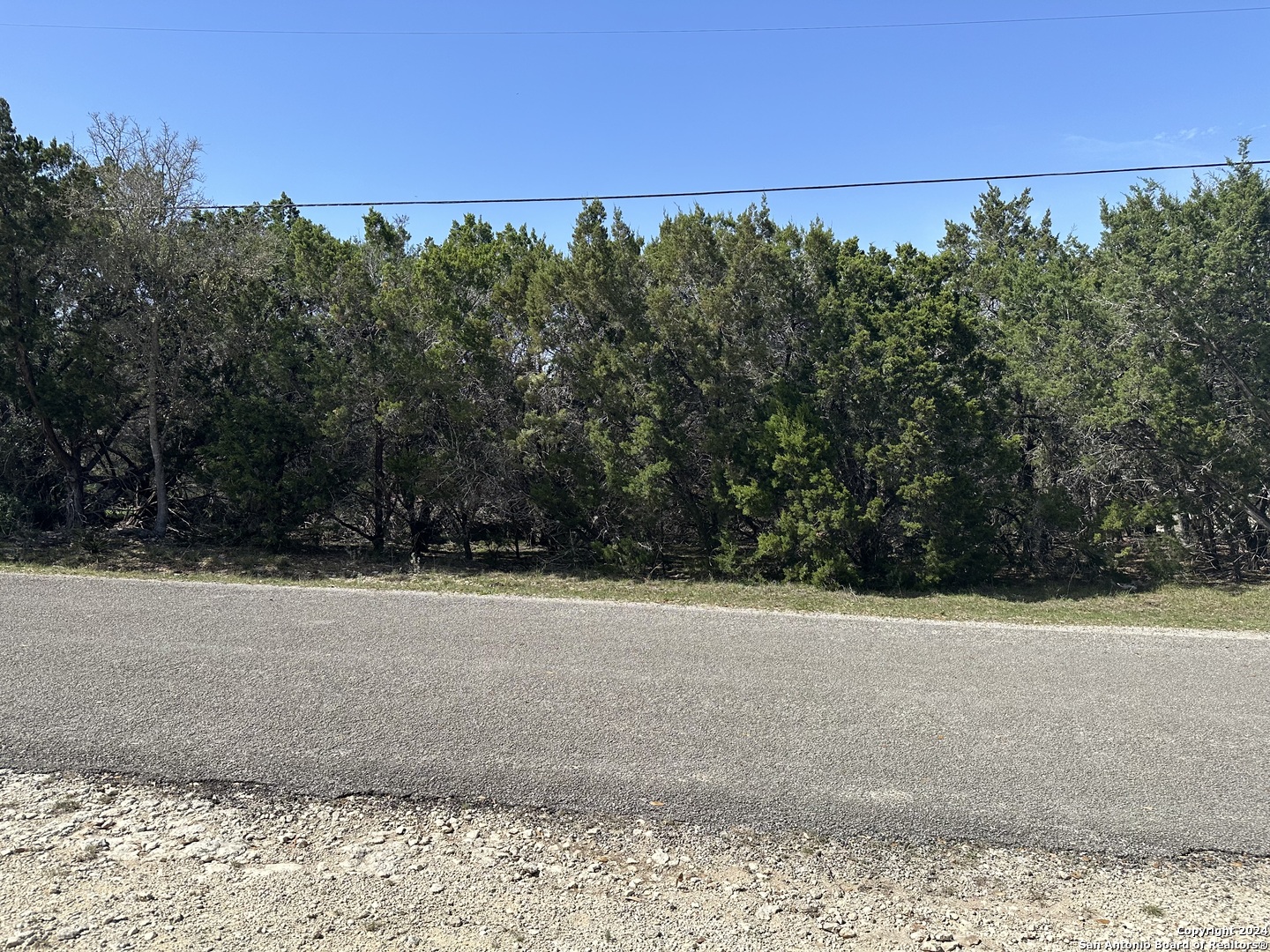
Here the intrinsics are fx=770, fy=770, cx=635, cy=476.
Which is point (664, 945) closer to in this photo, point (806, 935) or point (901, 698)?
point (806, 935)

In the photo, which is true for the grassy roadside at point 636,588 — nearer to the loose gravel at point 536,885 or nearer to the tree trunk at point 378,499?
the tree trunk at point 378,499

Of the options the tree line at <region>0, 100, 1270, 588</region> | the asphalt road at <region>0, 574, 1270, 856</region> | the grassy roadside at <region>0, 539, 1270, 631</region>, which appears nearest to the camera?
the asphalt road at <region>0, 574, 1270, 856</region>

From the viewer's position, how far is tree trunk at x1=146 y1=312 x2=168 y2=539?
12.4 metres

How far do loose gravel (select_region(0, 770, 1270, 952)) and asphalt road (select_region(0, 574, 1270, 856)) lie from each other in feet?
0.64

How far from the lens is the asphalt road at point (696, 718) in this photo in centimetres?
390

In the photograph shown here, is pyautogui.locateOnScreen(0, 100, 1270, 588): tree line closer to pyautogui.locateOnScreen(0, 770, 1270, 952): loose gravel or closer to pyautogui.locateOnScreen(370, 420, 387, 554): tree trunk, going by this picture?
pyautogui.locateOnScreen(370, 420, 387, 554): tree trunk

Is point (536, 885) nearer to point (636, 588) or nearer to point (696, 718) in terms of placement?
point (696, 718)

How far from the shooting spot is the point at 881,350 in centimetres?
1120

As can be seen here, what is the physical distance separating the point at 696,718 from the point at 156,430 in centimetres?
1183

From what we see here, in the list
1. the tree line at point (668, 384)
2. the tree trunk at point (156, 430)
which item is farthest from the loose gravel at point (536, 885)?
the tree trunk at point (156, 430)

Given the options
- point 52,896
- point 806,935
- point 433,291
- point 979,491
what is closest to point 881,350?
point 979,491

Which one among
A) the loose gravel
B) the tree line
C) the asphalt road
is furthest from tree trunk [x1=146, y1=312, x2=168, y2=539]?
the loose gravel

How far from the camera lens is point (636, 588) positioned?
1020cm

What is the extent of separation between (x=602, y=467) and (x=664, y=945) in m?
9.08
